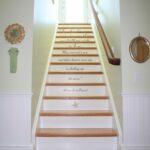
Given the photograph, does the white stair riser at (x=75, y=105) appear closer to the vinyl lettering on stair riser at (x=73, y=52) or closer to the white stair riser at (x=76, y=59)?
the white stair riser at (x=76, y=59)

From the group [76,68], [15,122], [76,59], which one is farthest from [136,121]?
[76,59]

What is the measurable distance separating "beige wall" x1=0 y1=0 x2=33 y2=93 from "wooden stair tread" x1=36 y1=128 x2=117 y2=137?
55 centimetres

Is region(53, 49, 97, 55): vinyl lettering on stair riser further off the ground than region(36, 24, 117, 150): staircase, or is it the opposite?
region(53, 49, 97, 55): vinyl lettering on stair riser

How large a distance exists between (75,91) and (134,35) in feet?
4.35

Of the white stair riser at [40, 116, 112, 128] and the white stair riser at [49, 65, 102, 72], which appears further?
the white stair riser at [49, 65, 102, 72]

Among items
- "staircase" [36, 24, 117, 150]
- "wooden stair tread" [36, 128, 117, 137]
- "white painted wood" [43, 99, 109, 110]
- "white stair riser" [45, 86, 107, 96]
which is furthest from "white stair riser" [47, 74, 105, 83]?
"wooden stair tread" [36, 128, 117, 137]

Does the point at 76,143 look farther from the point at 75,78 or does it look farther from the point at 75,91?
the point at 75,78

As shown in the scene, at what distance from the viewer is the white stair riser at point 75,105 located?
326cm

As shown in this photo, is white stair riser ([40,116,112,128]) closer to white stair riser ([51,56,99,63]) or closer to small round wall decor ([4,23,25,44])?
small round wall decor ([4,23,25,44])

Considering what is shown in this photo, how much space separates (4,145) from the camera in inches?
101

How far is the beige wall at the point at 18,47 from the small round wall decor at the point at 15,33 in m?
0.04

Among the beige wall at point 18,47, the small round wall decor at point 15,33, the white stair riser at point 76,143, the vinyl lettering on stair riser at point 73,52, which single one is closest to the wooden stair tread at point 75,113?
the white stair riser at point 76,143

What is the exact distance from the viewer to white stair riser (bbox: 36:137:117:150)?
2.69 meters

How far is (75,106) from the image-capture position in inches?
129
